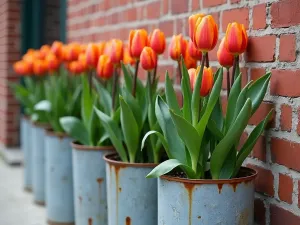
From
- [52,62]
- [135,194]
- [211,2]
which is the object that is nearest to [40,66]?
[52,62]

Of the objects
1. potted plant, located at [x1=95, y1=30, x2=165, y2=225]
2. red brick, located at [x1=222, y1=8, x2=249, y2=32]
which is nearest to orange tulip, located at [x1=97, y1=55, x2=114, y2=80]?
potted plant, located at [x1=95, y1=30, x2=165, y2=225]

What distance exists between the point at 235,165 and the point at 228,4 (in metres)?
0.56

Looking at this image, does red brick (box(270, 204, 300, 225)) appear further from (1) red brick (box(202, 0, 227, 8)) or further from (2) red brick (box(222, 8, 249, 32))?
(1) red brick (box(202, 0, 227, 8))

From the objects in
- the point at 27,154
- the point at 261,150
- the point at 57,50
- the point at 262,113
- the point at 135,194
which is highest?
the point at 57,50

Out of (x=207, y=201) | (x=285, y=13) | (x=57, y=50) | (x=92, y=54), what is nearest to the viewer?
(x=207, y=201)

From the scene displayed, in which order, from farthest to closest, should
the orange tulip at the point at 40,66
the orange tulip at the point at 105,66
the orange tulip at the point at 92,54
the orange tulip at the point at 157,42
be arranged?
1. the orange tulip at the point at 40,66
2. the orange tulip at the point at 92,54
3. the orange tulip at the point at 105,66
4. the orange tulip at the point at 157,42

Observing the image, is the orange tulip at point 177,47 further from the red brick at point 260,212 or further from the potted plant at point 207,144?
the red brick at point 260,212

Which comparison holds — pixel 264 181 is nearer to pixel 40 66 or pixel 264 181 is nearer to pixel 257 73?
pixel 257 73

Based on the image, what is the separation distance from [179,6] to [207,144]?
74 centimetres

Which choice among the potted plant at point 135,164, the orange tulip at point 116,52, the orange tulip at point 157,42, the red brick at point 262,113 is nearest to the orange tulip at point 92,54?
the orange tulip at point 116,52

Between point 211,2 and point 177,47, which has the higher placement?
point 211,2

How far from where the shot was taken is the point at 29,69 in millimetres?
3129

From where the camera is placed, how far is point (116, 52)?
5.81ft

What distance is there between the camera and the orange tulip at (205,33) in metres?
1.27
